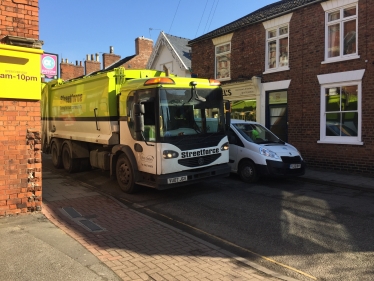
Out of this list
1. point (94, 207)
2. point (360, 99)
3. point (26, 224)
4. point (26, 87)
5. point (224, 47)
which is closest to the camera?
point (26, 224)

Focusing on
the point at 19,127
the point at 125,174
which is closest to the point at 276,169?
the point at 125,174

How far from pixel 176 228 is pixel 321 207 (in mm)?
3290

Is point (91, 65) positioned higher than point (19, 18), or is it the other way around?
point (91, 65)

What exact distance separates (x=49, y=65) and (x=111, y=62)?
67.1 ft

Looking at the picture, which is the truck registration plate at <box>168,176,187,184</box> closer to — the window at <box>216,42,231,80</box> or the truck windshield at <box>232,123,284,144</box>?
the truck windshield at <box>232,123,284,144</box>

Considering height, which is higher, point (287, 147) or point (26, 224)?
point (287, 147)

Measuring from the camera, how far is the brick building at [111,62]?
101 ft

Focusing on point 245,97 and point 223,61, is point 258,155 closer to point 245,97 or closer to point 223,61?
point 245,97

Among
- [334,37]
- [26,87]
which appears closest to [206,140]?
[26,87]

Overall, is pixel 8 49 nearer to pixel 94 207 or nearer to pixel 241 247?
pixel 94 207

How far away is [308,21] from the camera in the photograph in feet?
40.9

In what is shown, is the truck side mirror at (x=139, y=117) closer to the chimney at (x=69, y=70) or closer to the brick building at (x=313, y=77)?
the brick building at (x=313, y=77)

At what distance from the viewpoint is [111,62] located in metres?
34.1

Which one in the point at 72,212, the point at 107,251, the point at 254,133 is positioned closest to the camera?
the point at 107,251
